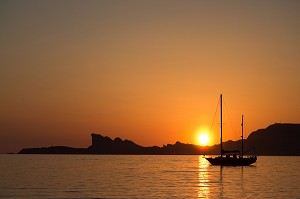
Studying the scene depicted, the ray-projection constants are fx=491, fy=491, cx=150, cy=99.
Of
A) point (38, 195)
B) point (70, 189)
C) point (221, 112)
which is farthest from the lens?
point (221, 112)

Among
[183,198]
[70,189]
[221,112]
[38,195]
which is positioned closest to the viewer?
[183,198]

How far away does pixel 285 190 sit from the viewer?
253 ft

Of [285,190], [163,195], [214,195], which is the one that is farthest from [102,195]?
[285,190]

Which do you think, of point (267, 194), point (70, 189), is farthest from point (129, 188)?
point (267, 194)

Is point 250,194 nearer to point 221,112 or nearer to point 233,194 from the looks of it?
point 233,194

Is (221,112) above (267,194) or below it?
above

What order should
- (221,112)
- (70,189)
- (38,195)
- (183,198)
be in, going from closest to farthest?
1. (183,198)
2. (38,195)
3. (70,189)
4. (221,112)

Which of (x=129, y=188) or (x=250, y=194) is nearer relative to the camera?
(x=250, y=194)

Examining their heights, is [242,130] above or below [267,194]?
above

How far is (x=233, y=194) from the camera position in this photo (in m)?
69.1

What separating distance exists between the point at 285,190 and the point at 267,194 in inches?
358

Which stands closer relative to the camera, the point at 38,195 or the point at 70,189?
the point at 38,195

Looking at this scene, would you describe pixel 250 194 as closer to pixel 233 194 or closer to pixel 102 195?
pixel 233 194

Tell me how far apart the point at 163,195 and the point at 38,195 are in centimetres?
1711
